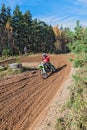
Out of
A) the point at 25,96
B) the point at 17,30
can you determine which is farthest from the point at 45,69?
the point at 17,30

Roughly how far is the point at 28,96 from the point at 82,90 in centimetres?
351

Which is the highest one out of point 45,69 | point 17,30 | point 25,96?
point 17,30

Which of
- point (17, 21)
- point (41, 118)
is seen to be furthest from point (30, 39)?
point (41, 118)

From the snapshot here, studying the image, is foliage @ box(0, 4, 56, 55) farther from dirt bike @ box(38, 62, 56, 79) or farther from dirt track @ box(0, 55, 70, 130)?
dirt track @ box(0, 55, 70, 130)

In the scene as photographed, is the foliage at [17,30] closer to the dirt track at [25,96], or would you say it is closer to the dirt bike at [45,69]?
the dirt bike at [45,69]

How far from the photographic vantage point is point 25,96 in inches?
757

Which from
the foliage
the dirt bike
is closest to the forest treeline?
the foliage

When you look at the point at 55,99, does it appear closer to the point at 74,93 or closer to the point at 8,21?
the point at 74,93

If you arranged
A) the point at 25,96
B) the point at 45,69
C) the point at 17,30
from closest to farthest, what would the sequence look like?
1. the point at 25,96
2. the point at 45,69
3. the point at 17,30

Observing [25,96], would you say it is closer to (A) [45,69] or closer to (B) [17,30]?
(A) [45,69]

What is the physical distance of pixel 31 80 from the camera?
24219 mm

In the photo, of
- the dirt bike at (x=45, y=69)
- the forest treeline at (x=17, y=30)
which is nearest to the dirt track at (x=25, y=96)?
the dirt bike at (x=45, y=69)

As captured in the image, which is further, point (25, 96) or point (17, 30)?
point (17, 30)

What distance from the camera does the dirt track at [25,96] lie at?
1474 centimetres
